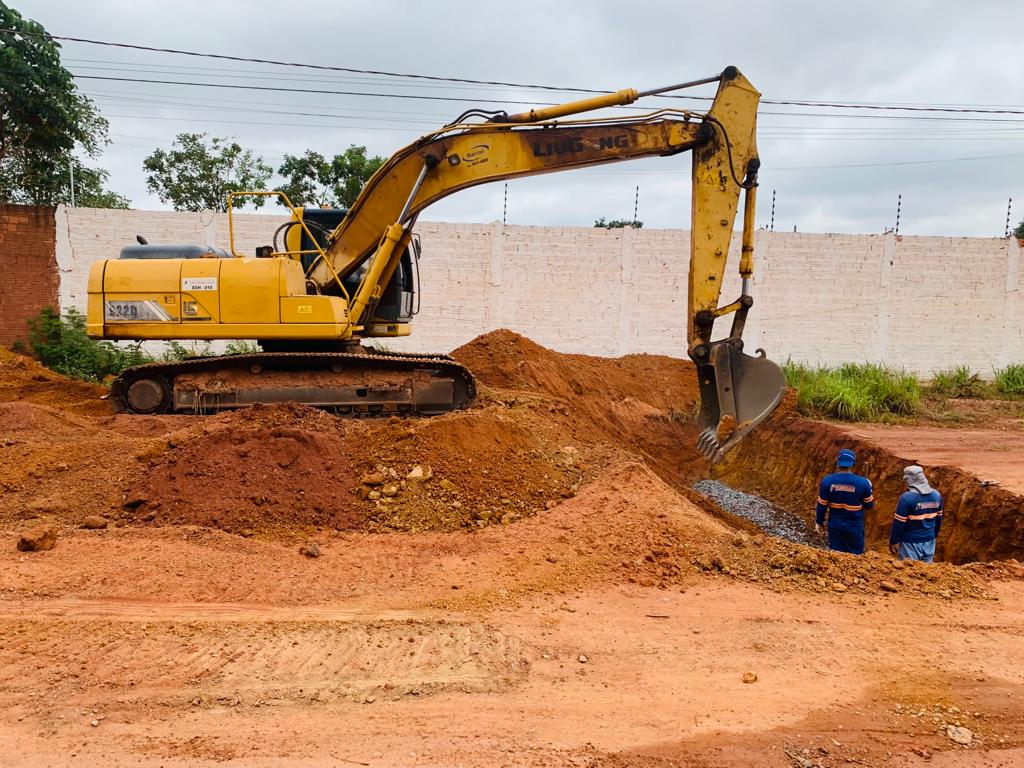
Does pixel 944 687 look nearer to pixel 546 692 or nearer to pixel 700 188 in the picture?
pixel 546 692

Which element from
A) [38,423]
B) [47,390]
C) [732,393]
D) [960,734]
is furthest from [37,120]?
[960,734]

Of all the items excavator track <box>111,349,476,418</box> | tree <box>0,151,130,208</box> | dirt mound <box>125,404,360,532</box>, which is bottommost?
dirt mound <box>125,404,360,532</box>

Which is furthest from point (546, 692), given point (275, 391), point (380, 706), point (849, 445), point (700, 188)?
point (849, 445)

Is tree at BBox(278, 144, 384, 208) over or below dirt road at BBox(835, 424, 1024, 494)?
over

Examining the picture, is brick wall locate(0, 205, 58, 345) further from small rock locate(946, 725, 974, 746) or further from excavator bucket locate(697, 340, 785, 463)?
small rock locate(946, 725, 974, 746)

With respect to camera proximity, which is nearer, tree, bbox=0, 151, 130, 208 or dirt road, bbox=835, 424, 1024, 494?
dirt road, bbox=835, 424, 1024, 494

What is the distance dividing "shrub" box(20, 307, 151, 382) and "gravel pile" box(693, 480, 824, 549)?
10.4m

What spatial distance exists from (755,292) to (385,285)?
361 inches

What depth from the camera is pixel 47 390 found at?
1009 centimetres

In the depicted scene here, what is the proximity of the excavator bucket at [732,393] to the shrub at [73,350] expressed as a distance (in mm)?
10760

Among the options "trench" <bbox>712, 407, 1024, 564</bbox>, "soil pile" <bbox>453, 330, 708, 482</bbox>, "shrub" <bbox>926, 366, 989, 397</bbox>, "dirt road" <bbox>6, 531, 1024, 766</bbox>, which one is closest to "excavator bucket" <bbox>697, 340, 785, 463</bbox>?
"dirt road" <bbox>6, 531, 1024, 766</bbox>

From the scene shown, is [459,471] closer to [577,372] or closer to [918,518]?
[918,518]

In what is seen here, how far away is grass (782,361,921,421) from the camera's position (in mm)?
11164

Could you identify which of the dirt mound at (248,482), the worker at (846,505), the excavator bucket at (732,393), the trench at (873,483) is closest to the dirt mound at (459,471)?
the dirt mound at (248,482)
